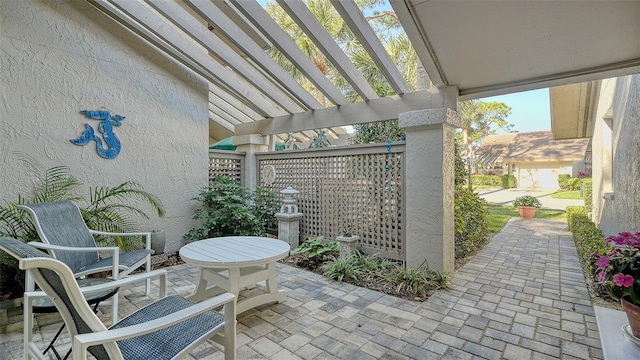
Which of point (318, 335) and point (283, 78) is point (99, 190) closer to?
point (283, 78)

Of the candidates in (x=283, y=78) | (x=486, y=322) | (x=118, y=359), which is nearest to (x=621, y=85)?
(x=486, y=322)

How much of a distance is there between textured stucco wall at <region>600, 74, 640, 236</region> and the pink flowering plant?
2.93m

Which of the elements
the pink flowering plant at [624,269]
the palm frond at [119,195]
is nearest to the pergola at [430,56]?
the pink flowering plant at [624,269]

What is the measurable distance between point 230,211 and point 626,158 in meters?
6.40

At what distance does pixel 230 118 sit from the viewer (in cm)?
760

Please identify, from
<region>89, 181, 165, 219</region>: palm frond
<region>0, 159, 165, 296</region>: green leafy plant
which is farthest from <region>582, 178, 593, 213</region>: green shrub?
<region>0, 159, 165, 296</region>: green leafy plant

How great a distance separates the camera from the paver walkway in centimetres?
238

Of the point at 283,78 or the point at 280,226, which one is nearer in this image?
the point at 283,78

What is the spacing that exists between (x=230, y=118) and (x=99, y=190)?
3.77m

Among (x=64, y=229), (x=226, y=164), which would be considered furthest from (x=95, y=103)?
(x=226, y=164)

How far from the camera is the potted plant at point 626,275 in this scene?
4.91ft

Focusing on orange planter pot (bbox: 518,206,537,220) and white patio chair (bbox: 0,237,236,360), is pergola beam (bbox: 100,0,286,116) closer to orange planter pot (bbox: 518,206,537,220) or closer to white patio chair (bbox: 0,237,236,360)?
white patio chair (bbox: 0,237,236,360)

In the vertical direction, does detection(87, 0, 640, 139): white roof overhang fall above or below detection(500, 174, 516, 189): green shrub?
above

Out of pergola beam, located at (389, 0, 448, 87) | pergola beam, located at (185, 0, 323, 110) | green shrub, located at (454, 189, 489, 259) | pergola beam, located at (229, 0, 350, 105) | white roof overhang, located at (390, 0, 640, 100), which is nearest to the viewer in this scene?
white roof overhang, located at (390, 0, 640, 100)
